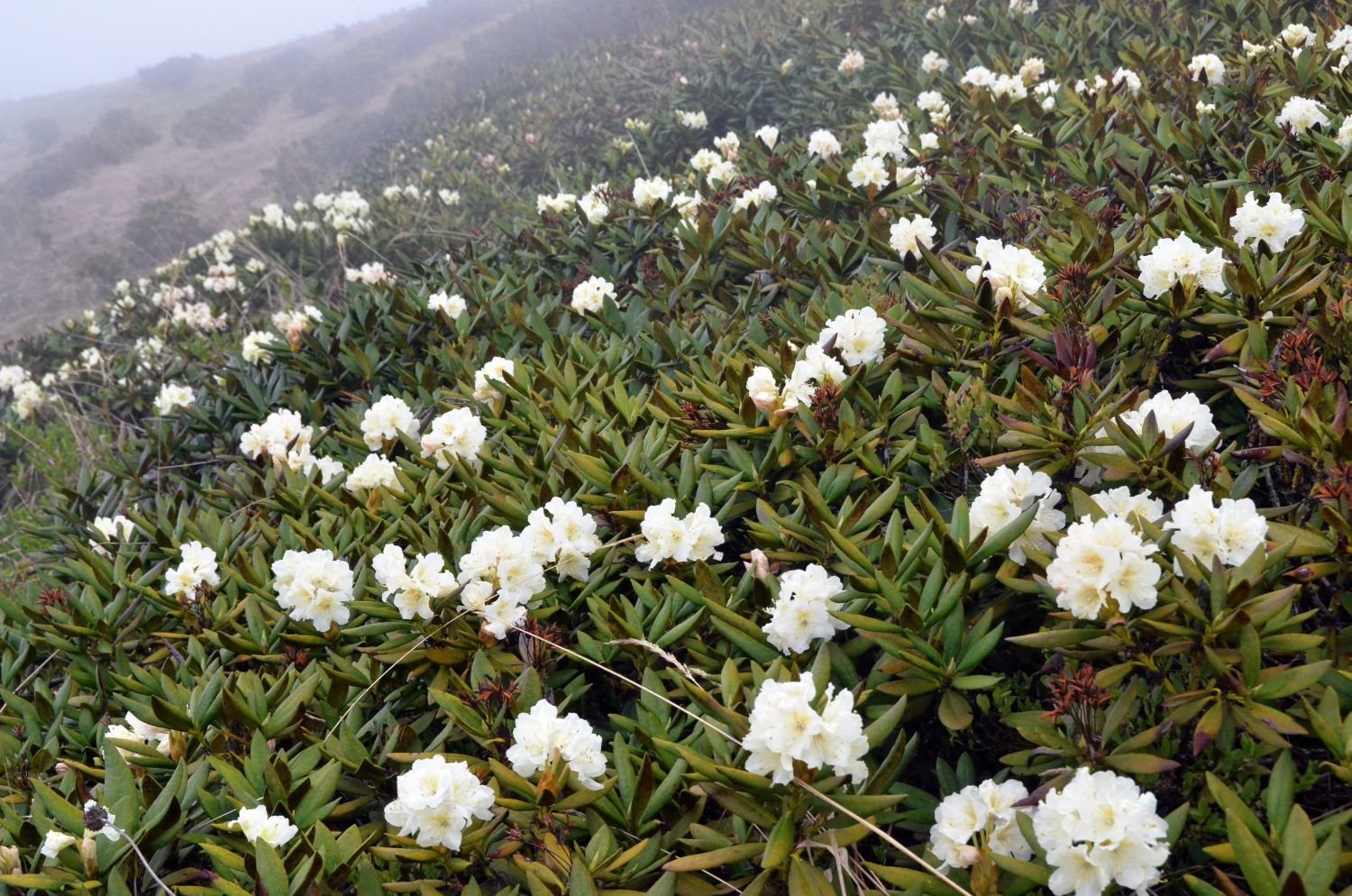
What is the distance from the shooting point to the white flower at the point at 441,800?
1544 millimetres

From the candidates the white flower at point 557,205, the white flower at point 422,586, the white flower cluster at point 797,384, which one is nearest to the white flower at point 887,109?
the white flower at point 557,205

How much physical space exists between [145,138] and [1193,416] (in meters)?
27.8

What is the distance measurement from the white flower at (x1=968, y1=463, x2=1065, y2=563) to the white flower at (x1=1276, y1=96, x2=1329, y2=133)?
7.56ft

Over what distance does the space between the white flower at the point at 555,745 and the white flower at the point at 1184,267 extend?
1.73 meters

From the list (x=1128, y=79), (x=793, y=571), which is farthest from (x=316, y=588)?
(x=1128, y=79)

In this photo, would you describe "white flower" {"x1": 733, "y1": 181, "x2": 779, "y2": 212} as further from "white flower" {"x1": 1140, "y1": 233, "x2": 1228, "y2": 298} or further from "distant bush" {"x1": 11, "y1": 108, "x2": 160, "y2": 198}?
"distant bush" {"x1": 11, "y1": 108, "x2": 160, "y2": 198}

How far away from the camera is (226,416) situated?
3912 millimetres

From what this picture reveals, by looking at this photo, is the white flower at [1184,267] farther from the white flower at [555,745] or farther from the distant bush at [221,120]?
the distant bush at [221,120]

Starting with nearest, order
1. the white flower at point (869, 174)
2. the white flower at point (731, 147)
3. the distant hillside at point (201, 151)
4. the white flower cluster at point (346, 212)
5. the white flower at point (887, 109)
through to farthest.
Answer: the white flower at point (869, 174)
the white flower at point (887, 109)
the white flower at point (731, 147)
the white flower cluster at point (346, 212)
the distant hillside at point (201, 151)

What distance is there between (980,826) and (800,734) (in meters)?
0.33

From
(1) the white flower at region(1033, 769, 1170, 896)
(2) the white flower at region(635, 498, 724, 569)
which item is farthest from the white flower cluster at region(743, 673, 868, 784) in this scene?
(2) the white flower at region(635, 498, 724, 569)

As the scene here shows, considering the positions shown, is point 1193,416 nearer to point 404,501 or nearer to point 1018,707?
point 1018,707

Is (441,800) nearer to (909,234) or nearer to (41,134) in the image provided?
(909,234)

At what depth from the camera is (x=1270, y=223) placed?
7.48 feet
